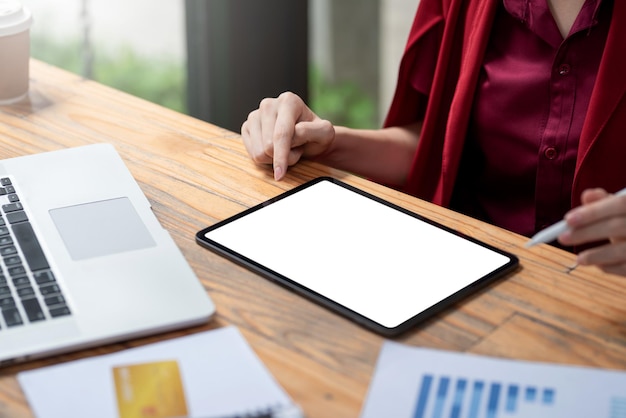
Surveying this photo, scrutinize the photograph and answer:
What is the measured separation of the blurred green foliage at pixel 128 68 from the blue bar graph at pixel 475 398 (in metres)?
1.63

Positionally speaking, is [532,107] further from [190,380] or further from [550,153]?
[190,380]

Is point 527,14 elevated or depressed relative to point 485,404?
elevated

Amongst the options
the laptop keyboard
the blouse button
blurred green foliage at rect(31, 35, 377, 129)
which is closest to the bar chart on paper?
the laptop keyboard

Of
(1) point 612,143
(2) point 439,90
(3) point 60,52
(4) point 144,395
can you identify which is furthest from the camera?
(3) point 60,52

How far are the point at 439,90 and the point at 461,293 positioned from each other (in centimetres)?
54

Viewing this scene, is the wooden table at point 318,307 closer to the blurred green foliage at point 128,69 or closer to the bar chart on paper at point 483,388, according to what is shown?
the bar chart on paper at point 483,388

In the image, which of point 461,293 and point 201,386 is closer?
point 201,386

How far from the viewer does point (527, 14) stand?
1.21 meters

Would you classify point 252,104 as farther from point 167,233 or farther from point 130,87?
point 167,233

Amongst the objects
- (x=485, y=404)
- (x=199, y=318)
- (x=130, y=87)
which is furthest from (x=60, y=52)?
(x=485, y=404)

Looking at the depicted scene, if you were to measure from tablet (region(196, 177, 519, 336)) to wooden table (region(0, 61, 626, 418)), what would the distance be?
1 cm

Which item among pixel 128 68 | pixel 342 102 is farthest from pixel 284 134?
pixel 342 102

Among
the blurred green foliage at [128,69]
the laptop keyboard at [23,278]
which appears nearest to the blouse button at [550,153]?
the laptop keyboard at [23,278]

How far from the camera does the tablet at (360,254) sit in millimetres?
858
